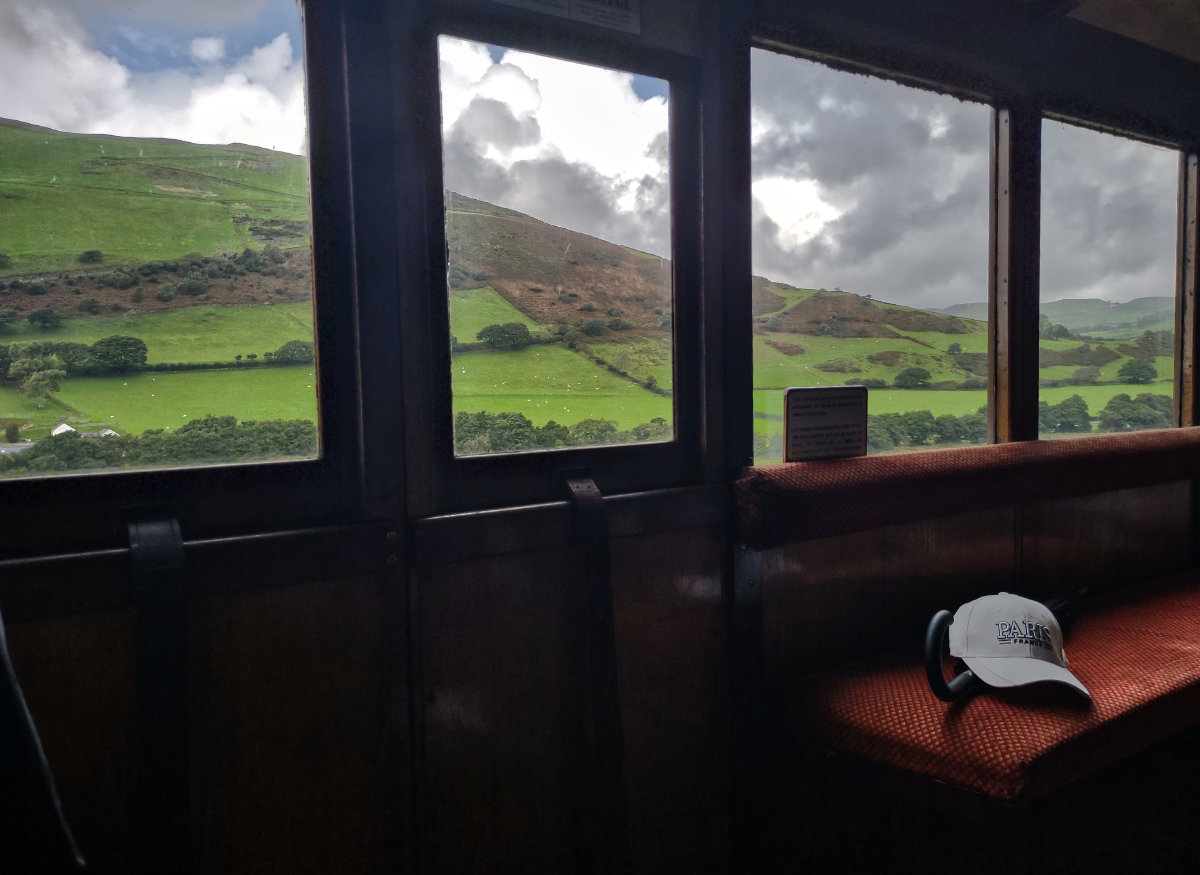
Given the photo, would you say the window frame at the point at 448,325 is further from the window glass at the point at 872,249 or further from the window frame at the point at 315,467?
the window glass at the point at 872,249

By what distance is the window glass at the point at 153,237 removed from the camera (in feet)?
4.45

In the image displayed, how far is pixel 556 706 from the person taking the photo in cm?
177

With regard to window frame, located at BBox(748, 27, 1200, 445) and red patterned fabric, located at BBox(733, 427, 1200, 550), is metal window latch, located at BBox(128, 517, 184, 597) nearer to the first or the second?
red patterned fabric, located at BBox(733, 427, 1200, 550)

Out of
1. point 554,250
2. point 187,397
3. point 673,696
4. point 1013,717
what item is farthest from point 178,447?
point 1013,717

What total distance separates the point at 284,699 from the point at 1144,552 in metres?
3.21

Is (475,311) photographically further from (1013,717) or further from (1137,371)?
(1137,371)

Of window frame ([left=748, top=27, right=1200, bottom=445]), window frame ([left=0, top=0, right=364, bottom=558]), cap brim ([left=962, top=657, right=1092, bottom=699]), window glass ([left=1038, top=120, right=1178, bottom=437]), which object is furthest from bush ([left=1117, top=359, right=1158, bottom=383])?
window frame ([left=0, top=0, right=364, bottom=558])

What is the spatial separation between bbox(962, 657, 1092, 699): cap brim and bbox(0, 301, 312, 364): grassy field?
171cm

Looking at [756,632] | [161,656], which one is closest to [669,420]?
[756,632]

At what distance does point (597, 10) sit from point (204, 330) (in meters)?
1.12

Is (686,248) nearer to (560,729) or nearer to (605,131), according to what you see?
(605,131)

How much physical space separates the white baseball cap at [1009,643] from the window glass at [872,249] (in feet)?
1.94

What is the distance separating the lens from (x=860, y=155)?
8.02 feet

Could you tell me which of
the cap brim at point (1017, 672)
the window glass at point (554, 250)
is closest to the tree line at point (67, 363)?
the window glass at point (554, 250)
